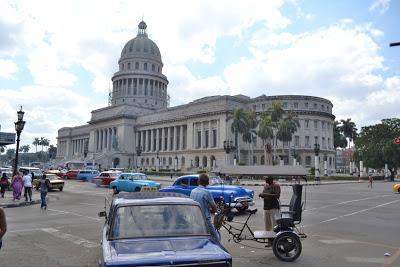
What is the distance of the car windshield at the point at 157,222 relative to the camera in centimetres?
583

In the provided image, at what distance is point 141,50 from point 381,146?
83.3m

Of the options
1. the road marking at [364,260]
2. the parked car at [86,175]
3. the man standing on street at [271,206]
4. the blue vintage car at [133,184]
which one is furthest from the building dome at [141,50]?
the road marking at [364,260]

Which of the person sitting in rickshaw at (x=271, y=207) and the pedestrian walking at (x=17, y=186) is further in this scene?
the pedestrian walking at (x=17, y=186)

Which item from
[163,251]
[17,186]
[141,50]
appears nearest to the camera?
[163,251]

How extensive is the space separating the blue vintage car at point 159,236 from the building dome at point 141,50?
4905 inches

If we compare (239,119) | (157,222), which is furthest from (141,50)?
(157,222)

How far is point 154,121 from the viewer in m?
113

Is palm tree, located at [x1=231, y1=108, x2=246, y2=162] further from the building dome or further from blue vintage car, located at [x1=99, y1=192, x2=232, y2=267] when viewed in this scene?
blue vintage car, located at [x1=99, y1=192, x2=232, y2=267]

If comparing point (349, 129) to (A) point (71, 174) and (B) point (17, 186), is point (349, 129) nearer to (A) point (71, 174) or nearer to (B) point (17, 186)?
(A) point (71, 174)

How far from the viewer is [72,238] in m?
A: 11.3

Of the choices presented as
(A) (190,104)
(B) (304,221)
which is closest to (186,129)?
(A) (190,104)

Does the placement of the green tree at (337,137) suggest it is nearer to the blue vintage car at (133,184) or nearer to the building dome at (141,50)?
the building dome at (141,50)

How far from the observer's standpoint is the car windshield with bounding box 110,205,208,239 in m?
5.83

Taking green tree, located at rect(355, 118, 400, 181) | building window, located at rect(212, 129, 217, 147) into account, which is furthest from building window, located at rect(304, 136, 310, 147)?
building window, located at rect(212, 129, 217, 147)
